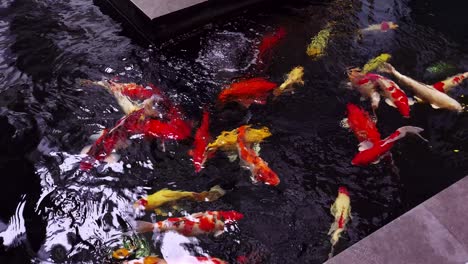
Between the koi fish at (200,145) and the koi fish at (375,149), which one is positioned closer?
the koi fish at (200,145)

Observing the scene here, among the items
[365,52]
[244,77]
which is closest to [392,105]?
[365,52]

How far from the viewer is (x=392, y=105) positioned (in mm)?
5258

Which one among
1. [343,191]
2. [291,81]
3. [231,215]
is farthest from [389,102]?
[231,215]

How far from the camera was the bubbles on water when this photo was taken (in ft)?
18.8

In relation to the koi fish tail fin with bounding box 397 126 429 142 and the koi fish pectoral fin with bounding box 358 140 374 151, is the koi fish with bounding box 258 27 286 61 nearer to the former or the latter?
the koi fish pectoral fin with bounding box 358 140 374 151

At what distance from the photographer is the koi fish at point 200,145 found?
4.48 m

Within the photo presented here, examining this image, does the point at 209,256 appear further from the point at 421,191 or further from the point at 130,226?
the point at 421,191

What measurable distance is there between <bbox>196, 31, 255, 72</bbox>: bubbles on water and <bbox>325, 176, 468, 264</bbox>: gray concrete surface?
3.01m

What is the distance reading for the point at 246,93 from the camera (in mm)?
5152

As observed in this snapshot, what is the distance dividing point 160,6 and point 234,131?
2209 mm

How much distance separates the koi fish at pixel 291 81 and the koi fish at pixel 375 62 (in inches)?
34.3

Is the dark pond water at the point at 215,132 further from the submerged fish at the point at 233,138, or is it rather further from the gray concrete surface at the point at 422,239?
the gray concrete surface at the point at 422,239

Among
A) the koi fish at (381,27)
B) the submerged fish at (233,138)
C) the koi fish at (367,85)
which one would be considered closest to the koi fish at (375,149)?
the koi fish at (367,85)

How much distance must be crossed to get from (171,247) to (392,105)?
10.4ft
